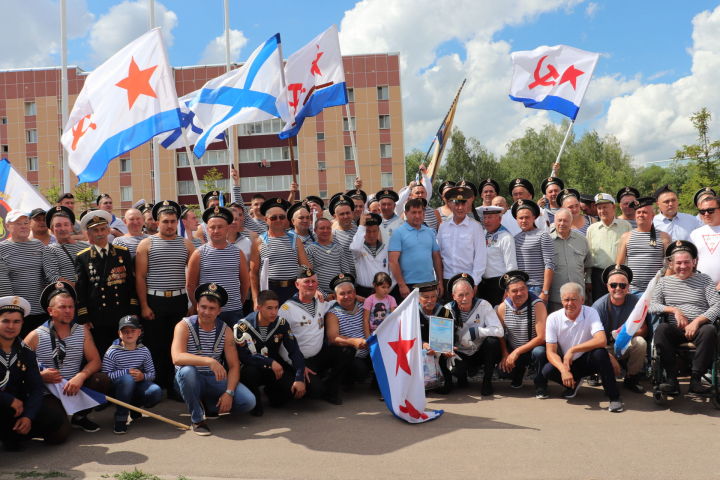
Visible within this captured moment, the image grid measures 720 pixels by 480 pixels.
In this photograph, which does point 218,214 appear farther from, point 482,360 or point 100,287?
point 482,360

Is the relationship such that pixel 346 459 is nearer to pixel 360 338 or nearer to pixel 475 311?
pixel 360 338

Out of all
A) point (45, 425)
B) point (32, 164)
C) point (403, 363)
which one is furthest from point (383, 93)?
point (45, 425)

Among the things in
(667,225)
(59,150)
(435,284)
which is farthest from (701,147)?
(59,150)

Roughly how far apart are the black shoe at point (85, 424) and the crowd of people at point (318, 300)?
0.05 feet

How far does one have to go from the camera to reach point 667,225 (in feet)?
26.2

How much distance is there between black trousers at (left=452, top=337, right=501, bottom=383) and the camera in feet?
23.5

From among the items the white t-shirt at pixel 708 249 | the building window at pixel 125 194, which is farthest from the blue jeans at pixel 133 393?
the building window at pixel 125 194

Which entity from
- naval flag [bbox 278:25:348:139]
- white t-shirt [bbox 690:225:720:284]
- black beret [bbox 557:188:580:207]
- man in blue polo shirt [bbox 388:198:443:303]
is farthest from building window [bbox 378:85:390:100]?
white t-shirt [bbox 690:225:720:284]

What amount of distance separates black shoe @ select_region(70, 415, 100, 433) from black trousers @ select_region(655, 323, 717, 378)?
5497 millimetres

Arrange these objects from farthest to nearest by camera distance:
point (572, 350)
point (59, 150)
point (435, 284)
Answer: point (59, 150)
point (435, 284)
point (572, 350)

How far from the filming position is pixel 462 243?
7.95m

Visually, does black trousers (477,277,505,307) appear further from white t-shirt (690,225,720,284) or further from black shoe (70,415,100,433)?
black shoe (70,415,100,433)

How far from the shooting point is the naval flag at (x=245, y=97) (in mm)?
9508

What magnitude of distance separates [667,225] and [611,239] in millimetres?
687
